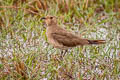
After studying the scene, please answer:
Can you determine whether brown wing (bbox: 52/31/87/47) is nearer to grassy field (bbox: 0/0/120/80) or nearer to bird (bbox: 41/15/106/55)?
bird (bbox: 41/15/106/55)

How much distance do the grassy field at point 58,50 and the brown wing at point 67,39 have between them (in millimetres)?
162

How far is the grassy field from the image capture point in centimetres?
412

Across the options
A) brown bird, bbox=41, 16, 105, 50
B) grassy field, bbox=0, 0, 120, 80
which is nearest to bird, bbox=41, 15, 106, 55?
brown bird, bbox=41, 16, 105, 50

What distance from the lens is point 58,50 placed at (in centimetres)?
518

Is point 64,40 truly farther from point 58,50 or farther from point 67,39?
point 58,50

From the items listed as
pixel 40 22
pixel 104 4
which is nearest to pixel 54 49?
pixel 40 22

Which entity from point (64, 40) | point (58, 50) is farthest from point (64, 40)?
point (58, 50)

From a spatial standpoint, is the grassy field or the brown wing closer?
the grassy field

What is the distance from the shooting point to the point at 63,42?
4848 mm

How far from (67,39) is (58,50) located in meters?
0.39

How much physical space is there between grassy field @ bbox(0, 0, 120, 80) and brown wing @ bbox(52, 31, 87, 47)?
0.16 meters

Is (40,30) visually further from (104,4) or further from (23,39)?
(104,4)

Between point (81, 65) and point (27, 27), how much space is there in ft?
5.08

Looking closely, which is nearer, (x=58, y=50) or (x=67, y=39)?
(x=67, y=39)
